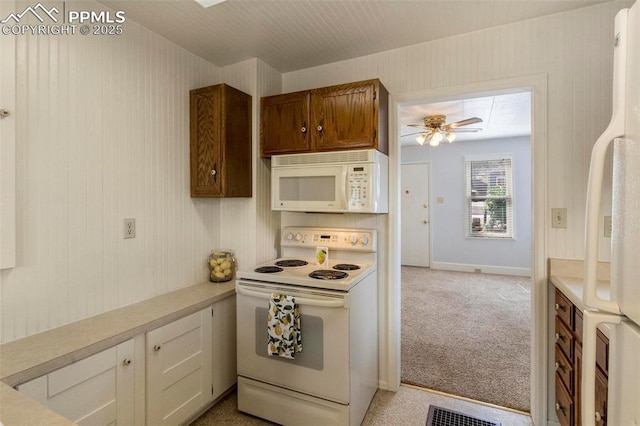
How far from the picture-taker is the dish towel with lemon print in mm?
1848

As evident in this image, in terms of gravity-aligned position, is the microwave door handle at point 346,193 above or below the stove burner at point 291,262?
above

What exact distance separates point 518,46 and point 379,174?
1.17 meters

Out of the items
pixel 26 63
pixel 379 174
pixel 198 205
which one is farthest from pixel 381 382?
pixel 26 63

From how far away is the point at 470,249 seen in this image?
19.4 ft

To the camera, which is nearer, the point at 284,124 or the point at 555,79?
the point at 555,79

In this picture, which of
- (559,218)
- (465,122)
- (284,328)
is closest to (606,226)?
(559,218)

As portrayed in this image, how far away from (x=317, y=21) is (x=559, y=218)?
191cm

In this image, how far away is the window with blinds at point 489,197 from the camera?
18.5ft

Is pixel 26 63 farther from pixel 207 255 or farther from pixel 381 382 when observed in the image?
pixel 381 382

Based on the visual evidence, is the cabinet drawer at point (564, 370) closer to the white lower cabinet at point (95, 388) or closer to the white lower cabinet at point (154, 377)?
the white lower cabinet at point (154, 377)

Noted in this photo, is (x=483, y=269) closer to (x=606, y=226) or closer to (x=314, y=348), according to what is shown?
(x=606, y=226)

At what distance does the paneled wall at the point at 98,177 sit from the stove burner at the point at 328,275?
39.2 inches

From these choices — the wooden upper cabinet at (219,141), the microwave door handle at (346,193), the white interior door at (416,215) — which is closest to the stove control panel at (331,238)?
the microwave door handle at (346,193)

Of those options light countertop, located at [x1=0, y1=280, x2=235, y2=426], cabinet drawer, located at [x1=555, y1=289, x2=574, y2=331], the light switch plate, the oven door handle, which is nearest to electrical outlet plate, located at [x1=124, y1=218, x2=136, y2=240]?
light countertop, located at [x1=0, y1=280, x2=235, y2=426]
